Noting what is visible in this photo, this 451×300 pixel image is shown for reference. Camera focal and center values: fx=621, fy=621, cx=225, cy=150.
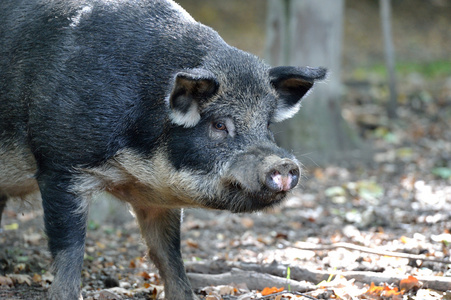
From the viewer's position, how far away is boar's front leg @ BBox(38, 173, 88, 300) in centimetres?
456

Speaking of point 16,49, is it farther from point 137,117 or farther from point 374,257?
point 374,257

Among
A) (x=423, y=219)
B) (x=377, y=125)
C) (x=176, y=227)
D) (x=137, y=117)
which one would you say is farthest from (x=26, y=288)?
(x=377, y=125)

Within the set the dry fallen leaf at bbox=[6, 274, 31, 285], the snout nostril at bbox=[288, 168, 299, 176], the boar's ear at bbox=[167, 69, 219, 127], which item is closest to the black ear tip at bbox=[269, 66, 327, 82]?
the boar's ear at bbox=[167, 69, 219, 127]

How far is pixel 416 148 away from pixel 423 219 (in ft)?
14.5

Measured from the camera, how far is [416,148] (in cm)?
1176

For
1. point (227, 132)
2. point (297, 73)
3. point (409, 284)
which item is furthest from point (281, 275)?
point (297, 73)

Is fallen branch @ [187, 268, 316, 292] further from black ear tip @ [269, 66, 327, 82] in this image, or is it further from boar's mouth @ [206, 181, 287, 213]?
black ear tip @ [269, 66, 327, 82]

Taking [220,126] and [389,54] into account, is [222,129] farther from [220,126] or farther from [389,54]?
[389,54]

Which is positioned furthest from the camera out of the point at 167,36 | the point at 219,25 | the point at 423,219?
the point at 219,25

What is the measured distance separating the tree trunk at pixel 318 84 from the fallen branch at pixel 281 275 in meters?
5.13

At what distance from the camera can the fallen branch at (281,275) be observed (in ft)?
15.8

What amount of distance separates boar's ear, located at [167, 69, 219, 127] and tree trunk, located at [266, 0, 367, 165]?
6166 millimetres

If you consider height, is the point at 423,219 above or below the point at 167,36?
below

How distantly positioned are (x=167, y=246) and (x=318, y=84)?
20.8 ft
